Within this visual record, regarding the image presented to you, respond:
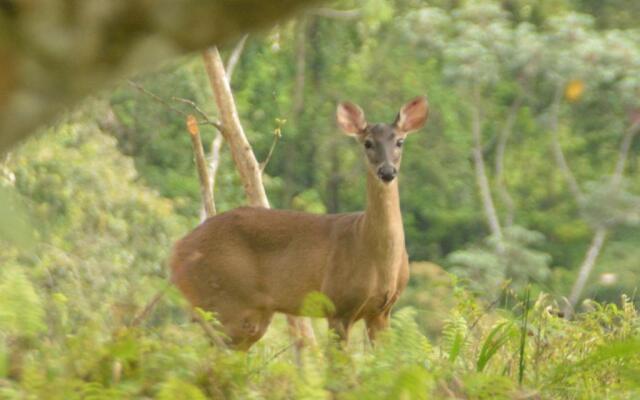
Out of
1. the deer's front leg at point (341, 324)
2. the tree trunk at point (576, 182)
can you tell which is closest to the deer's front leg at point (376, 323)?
the deer's front leg at point (341, 324)

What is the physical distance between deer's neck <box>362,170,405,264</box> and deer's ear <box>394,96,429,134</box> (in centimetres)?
82

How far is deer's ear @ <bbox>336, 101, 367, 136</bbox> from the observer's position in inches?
344

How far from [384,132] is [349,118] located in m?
0.49

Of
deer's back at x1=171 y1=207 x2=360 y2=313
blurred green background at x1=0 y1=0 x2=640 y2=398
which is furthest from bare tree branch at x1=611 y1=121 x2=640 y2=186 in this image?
deer's back at x1=171 y1=207 x2=360 y2=313

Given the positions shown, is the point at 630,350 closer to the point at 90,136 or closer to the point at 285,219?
the point at 285,219

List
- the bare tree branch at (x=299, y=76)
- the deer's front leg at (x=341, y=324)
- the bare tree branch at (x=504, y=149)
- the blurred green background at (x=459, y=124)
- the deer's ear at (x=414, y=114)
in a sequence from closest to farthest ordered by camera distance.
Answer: the deer's front leg at (x=341, y=324)
the deer's ear at (x=414, y=114)
the blurred green background at (x=459, y=124)
the bare tree branch at (x=299, y=76)
the bare tree branch at (x=504, y=149)

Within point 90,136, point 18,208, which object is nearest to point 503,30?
point 90,136

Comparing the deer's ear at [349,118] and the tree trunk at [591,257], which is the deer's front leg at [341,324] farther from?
the tree trunk at [591,257]

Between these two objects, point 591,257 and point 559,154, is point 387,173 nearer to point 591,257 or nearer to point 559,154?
point 591,257

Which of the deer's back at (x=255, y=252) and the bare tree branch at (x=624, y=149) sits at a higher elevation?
the deer's back at (x=255, y=252)

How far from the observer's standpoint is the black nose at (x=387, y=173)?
7.80m

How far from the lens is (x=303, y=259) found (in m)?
8.19

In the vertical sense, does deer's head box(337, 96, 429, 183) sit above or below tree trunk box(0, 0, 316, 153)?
below

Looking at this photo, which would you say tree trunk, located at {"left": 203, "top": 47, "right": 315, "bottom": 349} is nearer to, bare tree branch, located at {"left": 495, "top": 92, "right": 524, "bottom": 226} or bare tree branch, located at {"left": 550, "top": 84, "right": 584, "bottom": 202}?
bare tree branch, located at {"left": 550, "top": 84, "right": 584, "bottom": 202}
